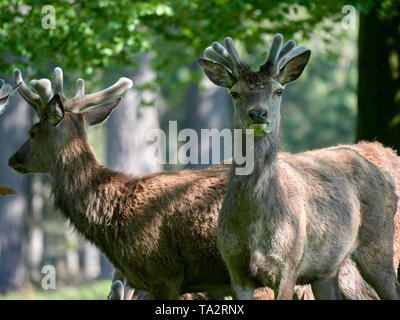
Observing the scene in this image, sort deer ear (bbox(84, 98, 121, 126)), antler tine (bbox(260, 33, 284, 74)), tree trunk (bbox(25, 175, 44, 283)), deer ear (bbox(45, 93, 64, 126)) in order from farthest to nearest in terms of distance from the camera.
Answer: tree trunk (bbox(25, 175, 44, 283)), deer ear (bbox(84, 98, 121, 126)), deer ear (bbox(45, 93, 64, 126)), antler tine (bbox(260, 33, 284, 74))

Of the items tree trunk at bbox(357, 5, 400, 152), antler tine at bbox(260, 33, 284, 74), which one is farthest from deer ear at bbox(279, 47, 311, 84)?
tree trunk at bbox(357, 5, 400, 152)

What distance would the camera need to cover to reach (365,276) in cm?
826

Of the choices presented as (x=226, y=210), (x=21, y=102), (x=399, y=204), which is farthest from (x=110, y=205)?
(x=21, y=102)

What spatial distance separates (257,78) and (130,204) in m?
2.29

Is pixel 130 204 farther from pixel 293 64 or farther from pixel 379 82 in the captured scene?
pixel 379 82

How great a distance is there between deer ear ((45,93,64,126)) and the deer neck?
33 centimetres

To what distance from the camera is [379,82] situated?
12.3 m

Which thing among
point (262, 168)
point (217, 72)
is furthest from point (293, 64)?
point (262, 168)

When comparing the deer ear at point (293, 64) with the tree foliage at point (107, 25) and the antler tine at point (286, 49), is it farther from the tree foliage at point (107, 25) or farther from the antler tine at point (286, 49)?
the tree foliage at point (107, 25)

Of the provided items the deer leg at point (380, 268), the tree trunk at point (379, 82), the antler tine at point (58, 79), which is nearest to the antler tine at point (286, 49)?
the deer leg at point (380, 268)

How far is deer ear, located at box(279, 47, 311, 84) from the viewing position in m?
7.58

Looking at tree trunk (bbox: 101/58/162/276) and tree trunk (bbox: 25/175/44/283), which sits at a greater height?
tree trunk (bbox: 101/58/162/276)

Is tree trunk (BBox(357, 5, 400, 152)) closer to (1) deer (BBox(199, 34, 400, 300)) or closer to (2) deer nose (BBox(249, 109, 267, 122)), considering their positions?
(1) deer (BBox(199, 34, 400, 300))

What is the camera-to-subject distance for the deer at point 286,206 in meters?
7.10
